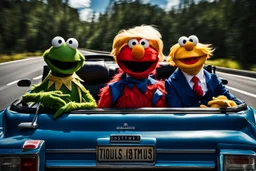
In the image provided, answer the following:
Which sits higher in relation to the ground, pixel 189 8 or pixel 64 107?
pixel 64 107

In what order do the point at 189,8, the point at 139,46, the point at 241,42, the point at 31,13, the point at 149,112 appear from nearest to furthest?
the point at 149,112 < the point at 139,46 < the point at 241,42 < the point at 189,8 < the point at 31,13

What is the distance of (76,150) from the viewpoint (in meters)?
3.12

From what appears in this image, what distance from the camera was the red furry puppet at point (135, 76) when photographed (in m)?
4.00

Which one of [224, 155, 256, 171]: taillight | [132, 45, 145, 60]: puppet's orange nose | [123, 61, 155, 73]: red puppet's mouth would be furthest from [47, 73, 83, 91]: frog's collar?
[224, 155, 256, 171]: taillight

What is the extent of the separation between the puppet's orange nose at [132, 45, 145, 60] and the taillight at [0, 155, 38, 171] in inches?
54.0

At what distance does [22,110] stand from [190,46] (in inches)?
66.9

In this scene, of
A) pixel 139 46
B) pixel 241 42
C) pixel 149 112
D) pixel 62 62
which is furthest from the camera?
pixel 241 42

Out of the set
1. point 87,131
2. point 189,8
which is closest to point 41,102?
point 87,131

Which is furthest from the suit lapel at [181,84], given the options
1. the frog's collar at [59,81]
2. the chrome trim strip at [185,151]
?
the chrome trim strip at [185,151]

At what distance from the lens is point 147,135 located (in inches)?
125

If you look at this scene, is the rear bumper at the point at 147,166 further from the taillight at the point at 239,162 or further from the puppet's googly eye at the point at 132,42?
the puppet's googly eye at the point at 132,42

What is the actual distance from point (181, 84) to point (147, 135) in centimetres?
129

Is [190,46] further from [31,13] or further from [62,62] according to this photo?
[31,13]

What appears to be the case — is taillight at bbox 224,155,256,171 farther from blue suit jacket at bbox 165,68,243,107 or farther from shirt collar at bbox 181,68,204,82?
shirt collar at bbox 181,68,204,82
